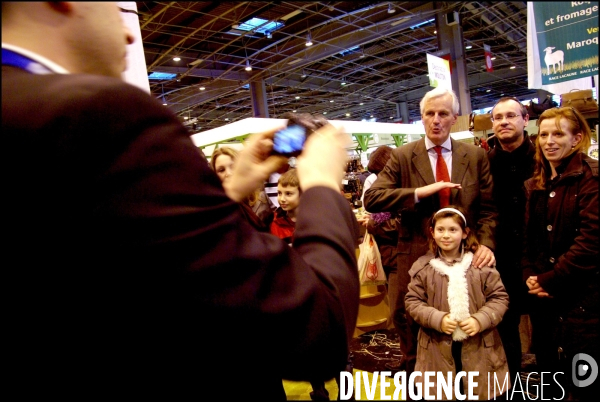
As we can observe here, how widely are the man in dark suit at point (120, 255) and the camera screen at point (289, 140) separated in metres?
0.26

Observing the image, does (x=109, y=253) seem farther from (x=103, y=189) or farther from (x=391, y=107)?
(x=391, y=107)

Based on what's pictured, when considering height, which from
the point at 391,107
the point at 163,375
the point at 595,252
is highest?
the point at 391,107

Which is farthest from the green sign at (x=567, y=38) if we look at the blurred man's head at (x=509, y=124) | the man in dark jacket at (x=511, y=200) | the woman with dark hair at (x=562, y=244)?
the blurred man's head at (x=509, y=124)

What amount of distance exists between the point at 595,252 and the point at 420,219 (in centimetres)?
77

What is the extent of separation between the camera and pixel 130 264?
350 millimetres

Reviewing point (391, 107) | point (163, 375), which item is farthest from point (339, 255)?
point (391, 107)

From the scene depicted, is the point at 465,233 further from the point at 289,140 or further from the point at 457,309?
the point at 289,140

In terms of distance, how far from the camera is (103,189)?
34 centimetres

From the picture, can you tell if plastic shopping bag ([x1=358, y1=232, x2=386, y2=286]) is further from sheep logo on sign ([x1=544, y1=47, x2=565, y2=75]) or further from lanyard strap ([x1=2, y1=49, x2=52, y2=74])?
lanyard strap ([x1=2, y1=49, x2=52, y2=74])

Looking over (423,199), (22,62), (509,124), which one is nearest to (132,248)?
(22,62)

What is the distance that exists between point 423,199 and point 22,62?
1.93m

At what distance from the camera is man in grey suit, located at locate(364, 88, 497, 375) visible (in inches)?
79.4

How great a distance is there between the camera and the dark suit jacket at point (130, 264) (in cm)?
34

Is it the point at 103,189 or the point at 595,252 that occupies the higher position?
the point at 103,189
